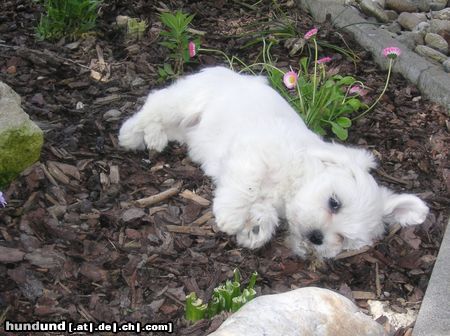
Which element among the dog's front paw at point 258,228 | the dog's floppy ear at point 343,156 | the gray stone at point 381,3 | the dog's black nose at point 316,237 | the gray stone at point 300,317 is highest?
the gray stone at point 300,317

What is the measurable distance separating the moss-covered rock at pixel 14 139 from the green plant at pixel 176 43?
4.95 feet

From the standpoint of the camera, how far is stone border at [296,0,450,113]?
524 centimetres

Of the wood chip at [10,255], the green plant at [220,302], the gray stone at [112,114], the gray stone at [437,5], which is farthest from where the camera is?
the gray stone at [437,5]

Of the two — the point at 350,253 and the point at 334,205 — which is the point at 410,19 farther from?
the point at 334,205

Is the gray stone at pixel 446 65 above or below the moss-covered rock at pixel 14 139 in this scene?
below

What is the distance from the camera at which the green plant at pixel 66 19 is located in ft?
16.3

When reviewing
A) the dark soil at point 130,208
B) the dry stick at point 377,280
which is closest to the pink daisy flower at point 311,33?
the dark soil at point 130,208

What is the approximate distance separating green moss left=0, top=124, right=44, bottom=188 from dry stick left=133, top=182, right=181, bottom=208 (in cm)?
62

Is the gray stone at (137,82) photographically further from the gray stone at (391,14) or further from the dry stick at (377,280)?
the gray stone at (391,14)

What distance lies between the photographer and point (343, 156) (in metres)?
3.62

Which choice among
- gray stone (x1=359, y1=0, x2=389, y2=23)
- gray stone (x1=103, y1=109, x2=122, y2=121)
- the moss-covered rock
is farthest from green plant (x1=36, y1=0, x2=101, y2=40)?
gray stone (x1=359, y1=0, x2=389, y2=23)

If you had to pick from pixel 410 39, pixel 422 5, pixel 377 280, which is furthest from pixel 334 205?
pixel 422 5

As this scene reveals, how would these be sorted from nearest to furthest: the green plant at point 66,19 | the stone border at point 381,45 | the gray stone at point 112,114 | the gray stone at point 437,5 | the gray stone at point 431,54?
the gray stone at point 112,114 < the green plant at point 66,19 < the stone border at point 381,45 < the gray stone at point 431,54 < the gray stone at point 437,5

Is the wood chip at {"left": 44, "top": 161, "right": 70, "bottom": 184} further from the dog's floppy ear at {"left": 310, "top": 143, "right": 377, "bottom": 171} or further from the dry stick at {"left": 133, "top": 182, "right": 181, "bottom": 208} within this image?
the dog's floppy ear at {"left": 310, "top": 143, "right": 377, "bottom": 171}
